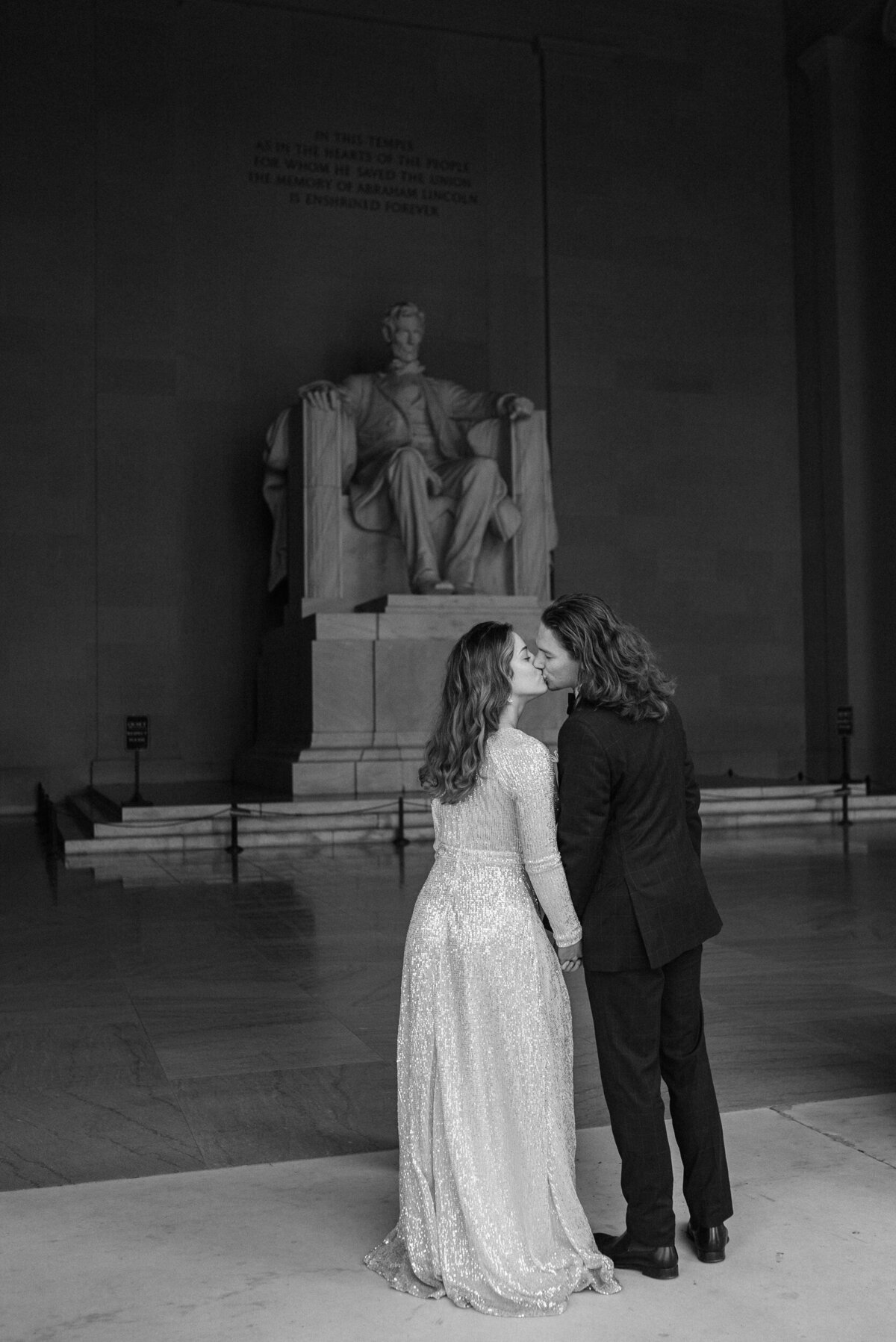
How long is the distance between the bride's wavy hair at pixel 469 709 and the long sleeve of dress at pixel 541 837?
84 mm

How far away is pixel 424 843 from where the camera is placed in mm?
9078

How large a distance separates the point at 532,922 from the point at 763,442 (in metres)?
13.5

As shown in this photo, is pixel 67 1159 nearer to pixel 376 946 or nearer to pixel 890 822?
pixel 376 946

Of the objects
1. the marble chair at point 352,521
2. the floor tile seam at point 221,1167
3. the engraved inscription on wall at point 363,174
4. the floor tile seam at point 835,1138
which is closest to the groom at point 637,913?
the floor tile seam at point 835,1138

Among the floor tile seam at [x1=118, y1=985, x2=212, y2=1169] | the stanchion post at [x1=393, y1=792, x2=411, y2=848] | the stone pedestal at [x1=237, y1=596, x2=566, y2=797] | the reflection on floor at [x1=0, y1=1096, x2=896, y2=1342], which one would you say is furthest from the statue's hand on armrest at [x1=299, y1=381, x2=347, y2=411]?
the reflection on floor at [x1=0, y1=1096, x2=896, y2=1342]

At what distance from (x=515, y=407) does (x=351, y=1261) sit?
10033 mm

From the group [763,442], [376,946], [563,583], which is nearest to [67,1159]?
[376,946]

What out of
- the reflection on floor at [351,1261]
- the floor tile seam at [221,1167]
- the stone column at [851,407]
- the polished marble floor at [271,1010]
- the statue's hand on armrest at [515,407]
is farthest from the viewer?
the stone column at [851,407]

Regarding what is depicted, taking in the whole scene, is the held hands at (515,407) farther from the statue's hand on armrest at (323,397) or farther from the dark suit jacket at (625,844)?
the dark suit jacket at (625,844)

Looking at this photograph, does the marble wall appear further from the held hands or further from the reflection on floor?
the reflection on floor

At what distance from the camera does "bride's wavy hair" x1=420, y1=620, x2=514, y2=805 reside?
8.11ft

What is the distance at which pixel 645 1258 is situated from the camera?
2453 millimetres

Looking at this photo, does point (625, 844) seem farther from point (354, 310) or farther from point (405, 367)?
point (354, 310)

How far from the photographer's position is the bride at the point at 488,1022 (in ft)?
7.85
